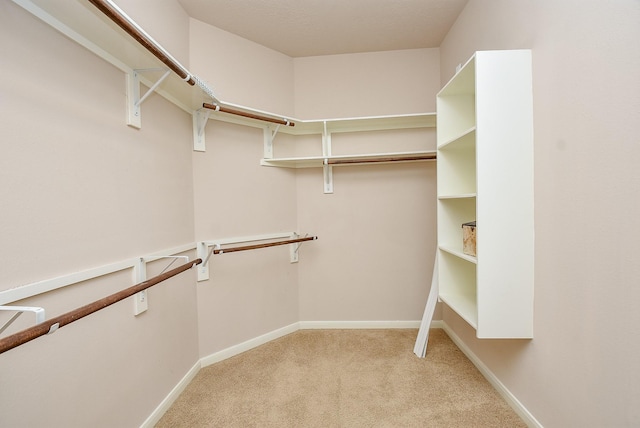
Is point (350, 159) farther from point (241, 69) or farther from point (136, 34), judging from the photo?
point (136, 34)

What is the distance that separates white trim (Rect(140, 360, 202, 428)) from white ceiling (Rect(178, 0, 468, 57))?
2.39 meters

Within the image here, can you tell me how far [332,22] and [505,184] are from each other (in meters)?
1.66

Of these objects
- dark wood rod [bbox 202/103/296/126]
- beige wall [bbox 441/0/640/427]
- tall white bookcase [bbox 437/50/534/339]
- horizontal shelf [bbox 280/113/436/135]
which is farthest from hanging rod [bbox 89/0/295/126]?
beige wall [bbox 441/0/640/427]

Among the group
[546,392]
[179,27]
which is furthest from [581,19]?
[179,27]

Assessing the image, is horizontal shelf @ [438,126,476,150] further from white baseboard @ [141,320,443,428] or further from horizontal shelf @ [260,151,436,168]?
white baseboard @ [141,320,443,428]

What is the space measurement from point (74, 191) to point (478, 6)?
2.39 m

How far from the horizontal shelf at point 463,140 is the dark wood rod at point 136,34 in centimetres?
145

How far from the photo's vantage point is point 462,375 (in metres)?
1.83

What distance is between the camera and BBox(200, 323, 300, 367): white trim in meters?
2.03

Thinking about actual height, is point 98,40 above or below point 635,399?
above

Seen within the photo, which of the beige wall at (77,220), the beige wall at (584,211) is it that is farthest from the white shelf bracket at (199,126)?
the beige wall at (584,211)

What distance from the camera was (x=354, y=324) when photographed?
257cm

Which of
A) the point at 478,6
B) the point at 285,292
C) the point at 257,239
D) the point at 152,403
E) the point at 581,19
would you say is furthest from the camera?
the point at 285,292

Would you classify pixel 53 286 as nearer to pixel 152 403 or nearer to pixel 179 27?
pixel 152 403
